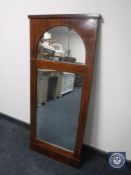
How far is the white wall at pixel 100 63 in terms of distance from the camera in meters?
1.54

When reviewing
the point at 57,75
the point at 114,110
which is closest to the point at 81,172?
the point at 114,110

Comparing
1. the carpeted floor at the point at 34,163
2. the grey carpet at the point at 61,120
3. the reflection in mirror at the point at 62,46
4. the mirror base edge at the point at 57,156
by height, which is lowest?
the carpeted floor at the point at 34,163

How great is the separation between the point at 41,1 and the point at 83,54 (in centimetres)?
80

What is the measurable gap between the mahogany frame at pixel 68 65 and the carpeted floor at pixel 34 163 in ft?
0.26

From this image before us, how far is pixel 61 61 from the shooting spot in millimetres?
1628

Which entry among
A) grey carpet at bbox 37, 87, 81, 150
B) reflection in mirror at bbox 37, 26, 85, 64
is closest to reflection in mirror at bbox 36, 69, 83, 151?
grey carpet at bbox 37, 87, 81, 150

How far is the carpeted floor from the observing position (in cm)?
171

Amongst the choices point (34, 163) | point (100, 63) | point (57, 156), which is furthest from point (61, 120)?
point (100, 63)

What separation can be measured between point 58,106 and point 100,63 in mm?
626

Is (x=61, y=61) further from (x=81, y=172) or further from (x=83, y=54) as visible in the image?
(x=81, y=172)

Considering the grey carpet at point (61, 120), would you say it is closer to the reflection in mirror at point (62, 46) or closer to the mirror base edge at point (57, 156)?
the mirror base edge at point (57, 156)

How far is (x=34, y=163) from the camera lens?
5.92 ft

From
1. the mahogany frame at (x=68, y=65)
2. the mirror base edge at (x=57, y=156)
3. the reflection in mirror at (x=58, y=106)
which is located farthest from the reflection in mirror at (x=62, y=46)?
the mirror base edge at (x=57, y=156)

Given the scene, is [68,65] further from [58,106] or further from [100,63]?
[58,106]
